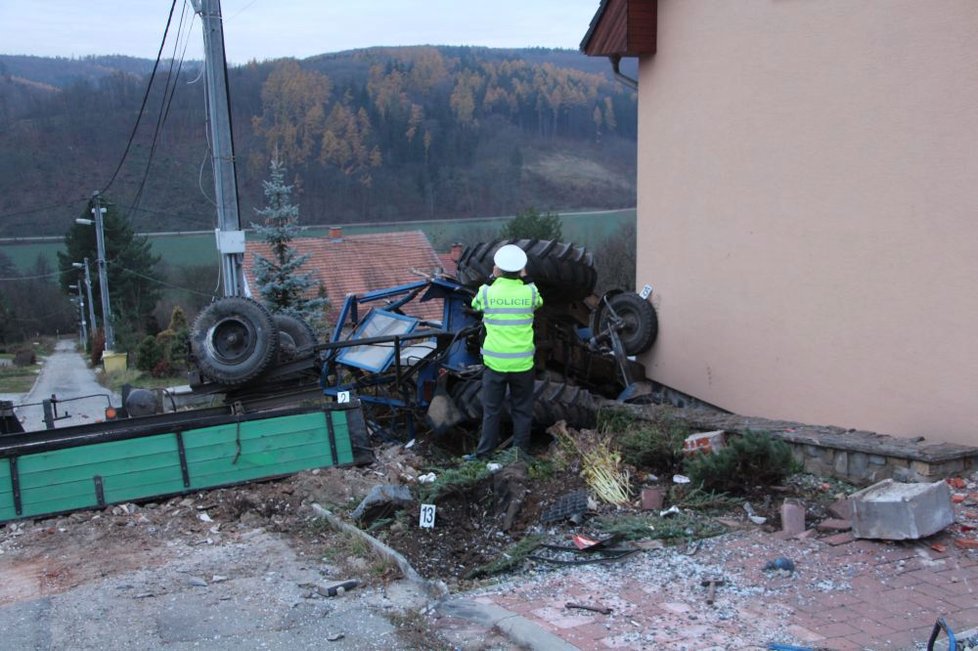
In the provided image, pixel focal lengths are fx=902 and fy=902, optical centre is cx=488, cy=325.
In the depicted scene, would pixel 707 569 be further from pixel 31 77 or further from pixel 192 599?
pixel 31 77

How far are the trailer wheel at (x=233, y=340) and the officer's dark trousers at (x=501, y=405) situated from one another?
2.71 m

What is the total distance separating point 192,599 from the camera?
17.8 ft

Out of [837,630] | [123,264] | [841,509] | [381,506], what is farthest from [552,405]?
[123,264]

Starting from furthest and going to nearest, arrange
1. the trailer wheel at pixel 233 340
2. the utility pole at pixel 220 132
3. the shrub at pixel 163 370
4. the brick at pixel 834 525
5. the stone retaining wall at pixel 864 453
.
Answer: the shrub at pixel 163 370
the utility pole at pixel 220 132
the trailer wheel at pixel 233 340
the stone retaining wall at pixel 864 453
the brick at pixel 834 525

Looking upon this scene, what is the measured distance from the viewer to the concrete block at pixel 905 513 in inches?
212

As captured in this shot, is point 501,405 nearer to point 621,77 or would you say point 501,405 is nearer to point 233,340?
point 233,340

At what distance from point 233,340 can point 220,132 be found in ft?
15.2

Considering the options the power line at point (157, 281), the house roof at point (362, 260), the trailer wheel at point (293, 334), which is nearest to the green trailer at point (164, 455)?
the trailer wheel at point (293, 334)

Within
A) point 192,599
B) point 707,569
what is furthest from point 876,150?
point 192,599

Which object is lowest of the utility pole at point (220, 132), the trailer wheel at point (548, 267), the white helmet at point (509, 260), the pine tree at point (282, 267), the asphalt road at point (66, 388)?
the asphalt road at point (66, 388)

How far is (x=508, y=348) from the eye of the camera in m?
8.03

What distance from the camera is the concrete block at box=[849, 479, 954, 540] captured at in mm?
5379

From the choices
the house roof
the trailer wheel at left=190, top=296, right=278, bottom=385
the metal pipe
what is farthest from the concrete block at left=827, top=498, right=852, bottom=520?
the house roof

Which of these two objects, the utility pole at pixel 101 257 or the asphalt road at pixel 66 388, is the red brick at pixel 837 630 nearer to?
the asphalt road at pixel 66 388
